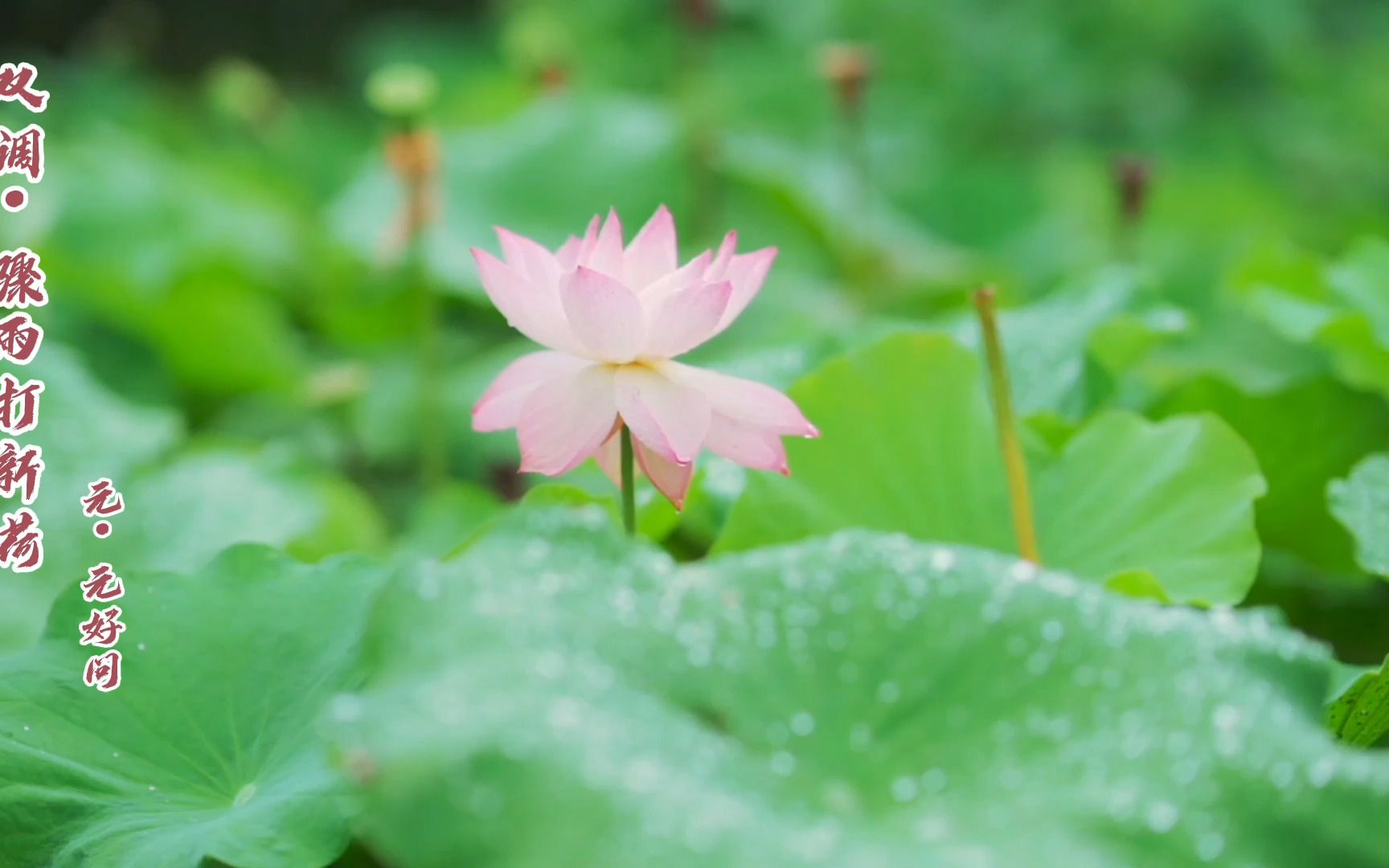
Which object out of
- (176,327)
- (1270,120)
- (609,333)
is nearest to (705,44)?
(1270,120)

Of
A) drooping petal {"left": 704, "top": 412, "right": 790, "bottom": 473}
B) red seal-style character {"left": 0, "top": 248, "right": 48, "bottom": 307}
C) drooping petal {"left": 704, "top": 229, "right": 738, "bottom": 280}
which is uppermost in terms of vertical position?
drooping petal {"left": 704, "top": 229, "right": 738, "bottom": 280}

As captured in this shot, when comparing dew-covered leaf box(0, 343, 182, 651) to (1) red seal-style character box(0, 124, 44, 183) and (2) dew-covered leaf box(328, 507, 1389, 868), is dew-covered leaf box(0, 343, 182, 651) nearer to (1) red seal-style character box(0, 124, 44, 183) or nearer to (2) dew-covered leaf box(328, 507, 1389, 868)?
(1) red seal-style character box(0, 124, 44, 183)

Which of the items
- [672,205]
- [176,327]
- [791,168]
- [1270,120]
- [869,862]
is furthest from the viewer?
[1270,120]

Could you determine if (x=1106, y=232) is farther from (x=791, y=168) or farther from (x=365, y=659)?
(x=365, y=659)

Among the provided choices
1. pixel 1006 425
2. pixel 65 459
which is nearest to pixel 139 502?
pixel 65 459

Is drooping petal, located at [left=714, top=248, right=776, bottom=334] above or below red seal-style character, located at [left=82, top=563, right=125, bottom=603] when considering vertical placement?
above

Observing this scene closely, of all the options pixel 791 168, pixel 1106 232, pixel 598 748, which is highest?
pixel 598 748

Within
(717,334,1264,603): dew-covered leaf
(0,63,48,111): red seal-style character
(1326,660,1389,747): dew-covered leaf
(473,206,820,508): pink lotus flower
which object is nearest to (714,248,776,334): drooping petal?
(473,206,820,508): pink lotus flower

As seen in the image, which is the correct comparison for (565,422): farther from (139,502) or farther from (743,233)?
(743,233)

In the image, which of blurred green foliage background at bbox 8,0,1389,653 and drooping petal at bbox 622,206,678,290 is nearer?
drooping petal at bbox 622,206,678,290
